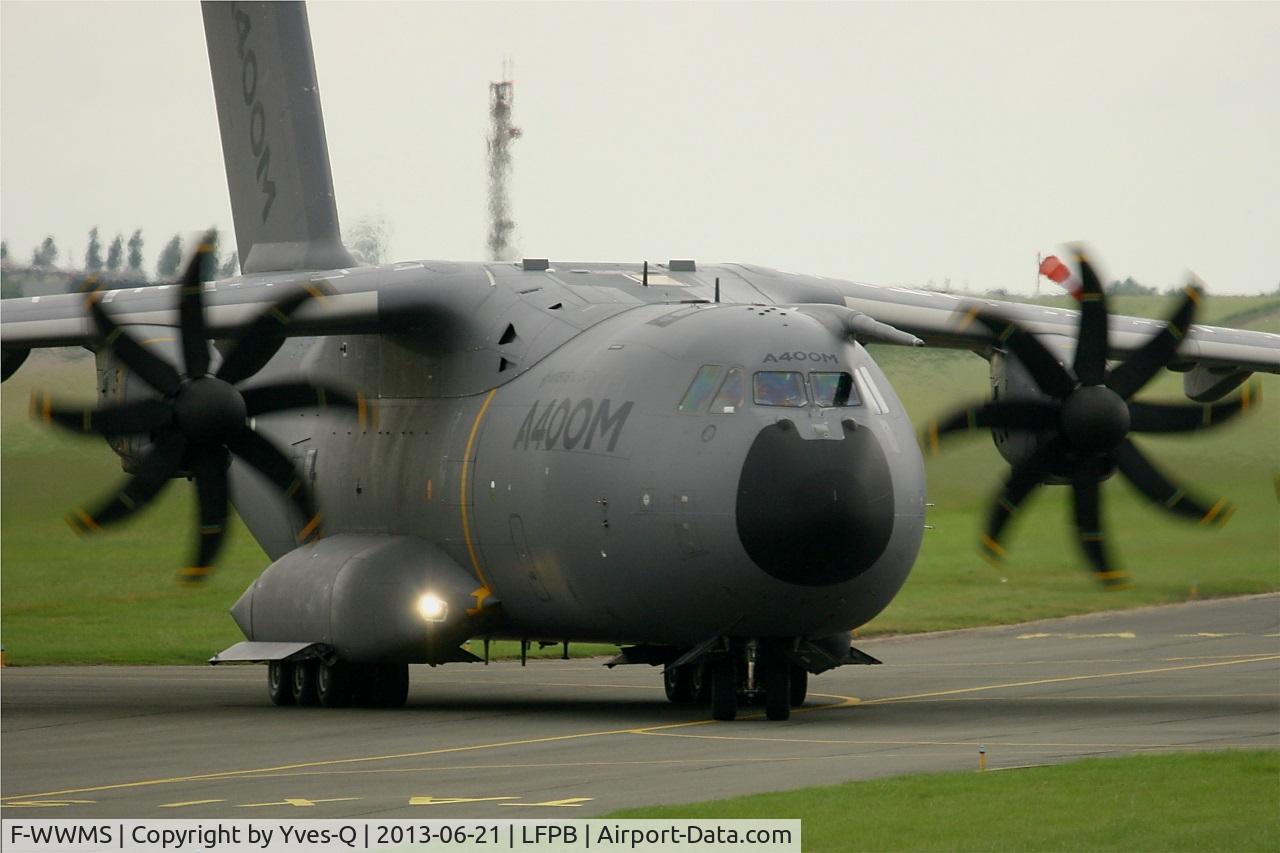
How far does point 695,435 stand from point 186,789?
6093 millimetres

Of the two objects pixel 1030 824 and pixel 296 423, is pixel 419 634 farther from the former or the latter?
pixel 1030 824

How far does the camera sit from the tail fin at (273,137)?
1097 inches

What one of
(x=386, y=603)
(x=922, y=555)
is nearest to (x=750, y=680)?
(x=386, y=603)

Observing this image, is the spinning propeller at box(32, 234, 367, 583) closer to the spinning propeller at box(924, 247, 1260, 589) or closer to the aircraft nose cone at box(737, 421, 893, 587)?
the aircraft nose cone at box(737, 421, 893, 587)

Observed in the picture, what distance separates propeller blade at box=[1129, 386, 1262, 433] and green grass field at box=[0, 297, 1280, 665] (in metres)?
A: 6.97

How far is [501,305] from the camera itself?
23.0 metres

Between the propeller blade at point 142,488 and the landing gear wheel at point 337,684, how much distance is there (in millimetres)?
3143

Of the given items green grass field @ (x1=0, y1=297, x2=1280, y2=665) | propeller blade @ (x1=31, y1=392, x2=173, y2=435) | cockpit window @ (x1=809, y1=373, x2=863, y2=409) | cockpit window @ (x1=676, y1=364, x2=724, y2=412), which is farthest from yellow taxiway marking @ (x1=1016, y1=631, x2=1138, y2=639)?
propeller blade @ (x1=31, y1=392, x2=173, y2=435)

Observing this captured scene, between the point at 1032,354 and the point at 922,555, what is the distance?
59.3 feet

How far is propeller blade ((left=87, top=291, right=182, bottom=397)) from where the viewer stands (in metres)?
21.5

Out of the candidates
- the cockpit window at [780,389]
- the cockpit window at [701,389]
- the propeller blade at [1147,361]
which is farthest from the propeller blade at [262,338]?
the propeller blade at [1147,361]

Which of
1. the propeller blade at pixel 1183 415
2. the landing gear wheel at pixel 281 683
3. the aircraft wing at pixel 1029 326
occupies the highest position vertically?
the aircraft wing at pixel 1029 326

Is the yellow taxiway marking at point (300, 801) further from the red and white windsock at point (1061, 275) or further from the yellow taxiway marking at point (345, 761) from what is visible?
the red and white windsock at point (1061, 275)

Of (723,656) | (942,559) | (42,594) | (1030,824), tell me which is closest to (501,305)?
(723,656)
